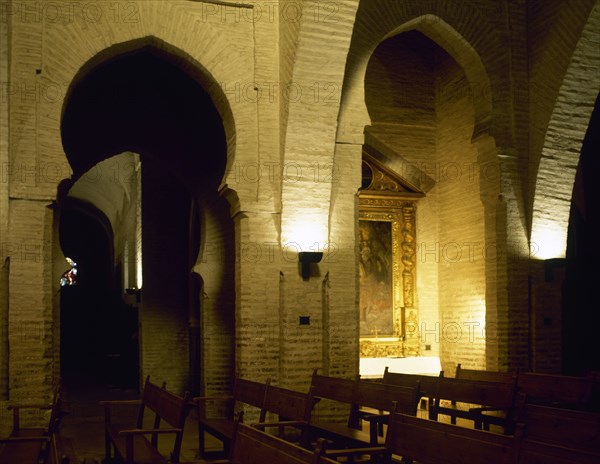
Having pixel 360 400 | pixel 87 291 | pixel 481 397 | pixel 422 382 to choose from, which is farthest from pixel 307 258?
pixel 87 291

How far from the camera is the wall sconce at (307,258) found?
10086mm

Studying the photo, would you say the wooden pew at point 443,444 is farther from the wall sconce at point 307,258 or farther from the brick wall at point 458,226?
the brick wall at point 458,226

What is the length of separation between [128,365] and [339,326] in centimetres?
899

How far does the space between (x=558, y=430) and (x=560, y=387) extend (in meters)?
3.13

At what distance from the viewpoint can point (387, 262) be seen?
1377 centimetres

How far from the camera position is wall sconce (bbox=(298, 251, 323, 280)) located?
10.1 meters

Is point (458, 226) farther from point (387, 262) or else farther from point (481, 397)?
point (481, 397)

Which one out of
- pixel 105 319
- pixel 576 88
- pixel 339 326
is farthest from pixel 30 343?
pixel 105 319

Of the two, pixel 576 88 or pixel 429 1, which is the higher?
pixel 429 1

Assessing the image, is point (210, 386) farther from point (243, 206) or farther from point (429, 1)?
point (429, 1)

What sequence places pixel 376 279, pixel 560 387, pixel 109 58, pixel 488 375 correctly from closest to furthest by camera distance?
pixel 560 387 < pixel 488 375 < pixel 109 58 < pixel 376 279

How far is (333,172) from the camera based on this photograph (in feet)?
34.4

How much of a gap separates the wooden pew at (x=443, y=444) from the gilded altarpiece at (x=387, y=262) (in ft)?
23.9

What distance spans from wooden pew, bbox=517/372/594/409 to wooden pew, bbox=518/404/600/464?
7.07 feet
